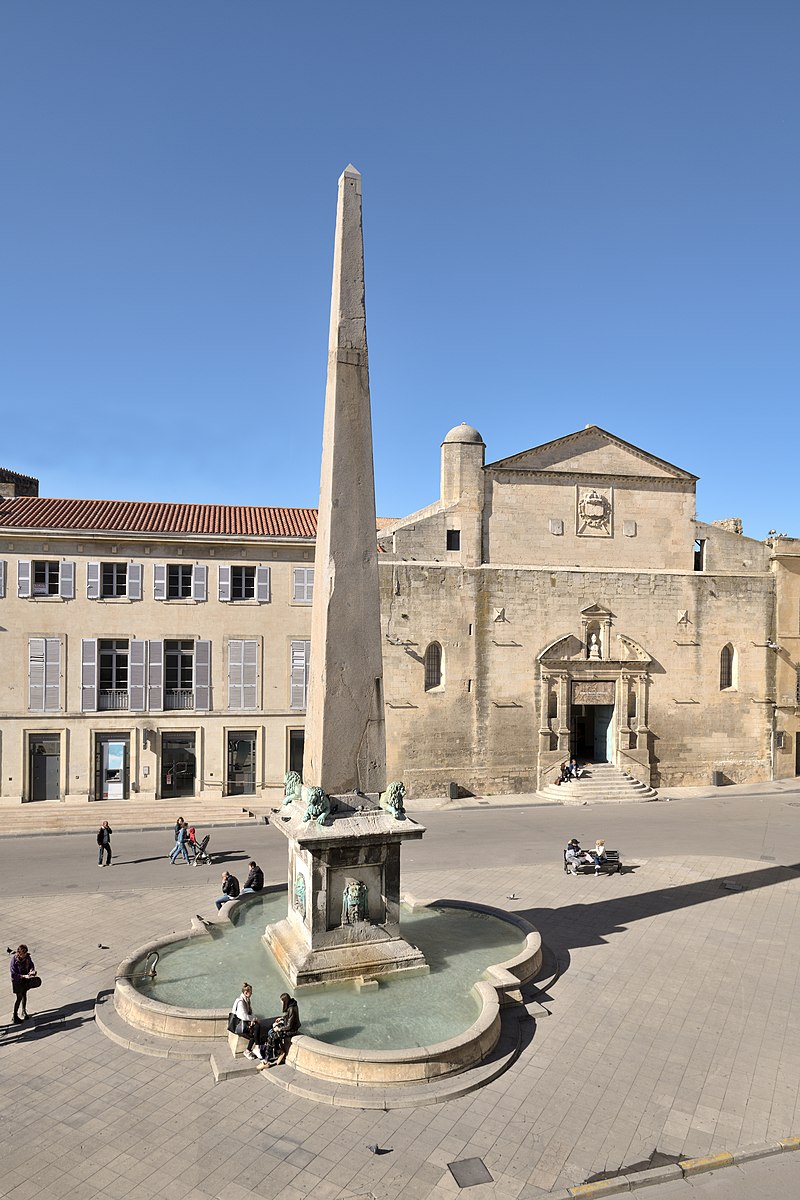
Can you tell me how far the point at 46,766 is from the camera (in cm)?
2269

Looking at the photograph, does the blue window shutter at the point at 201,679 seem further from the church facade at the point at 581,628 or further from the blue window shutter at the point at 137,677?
the church facade at the point at 581,628

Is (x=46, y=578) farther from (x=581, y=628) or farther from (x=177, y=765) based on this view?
(x=581, y=628)

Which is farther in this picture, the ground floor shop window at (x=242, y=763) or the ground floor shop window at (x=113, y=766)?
the ground floor shop window at (x=242, y=763)

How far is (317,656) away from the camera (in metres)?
10.6

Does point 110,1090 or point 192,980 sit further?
point 192,980

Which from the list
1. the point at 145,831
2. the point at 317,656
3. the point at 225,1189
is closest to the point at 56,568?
the point at 145,831

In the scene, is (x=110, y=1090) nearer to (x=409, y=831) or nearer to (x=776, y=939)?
(x=409, y=831)

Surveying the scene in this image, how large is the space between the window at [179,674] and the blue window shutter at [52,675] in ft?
9.73

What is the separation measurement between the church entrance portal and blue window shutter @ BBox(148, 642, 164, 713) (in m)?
13.9

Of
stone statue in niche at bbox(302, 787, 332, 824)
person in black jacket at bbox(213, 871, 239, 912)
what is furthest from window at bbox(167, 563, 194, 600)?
stone statue in niche at bbox(302, 787, 332, 824)

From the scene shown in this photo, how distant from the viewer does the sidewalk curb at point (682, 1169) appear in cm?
654

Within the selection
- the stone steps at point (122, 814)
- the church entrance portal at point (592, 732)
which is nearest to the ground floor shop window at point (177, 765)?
the stone steps at point (122, 814)

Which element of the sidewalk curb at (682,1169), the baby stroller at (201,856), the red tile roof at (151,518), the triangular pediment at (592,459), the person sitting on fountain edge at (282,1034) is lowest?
the baby stroller at (201,856)

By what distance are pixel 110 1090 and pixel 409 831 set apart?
4219 mm
